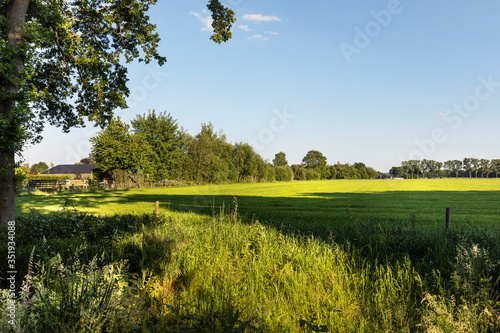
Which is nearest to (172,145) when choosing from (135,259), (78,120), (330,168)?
(78,120)

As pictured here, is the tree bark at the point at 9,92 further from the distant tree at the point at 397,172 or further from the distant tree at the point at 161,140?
the distant tree at the point at 397,172

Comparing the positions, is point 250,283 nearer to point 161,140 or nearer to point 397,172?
point 161,140

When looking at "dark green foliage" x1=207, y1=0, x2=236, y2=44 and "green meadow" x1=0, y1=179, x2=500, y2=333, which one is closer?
Answer: "green meadow" x1=0, y1=179, x2=500, y2=333

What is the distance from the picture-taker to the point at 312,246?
634 centimetres

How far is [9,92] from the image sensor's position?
335 inches

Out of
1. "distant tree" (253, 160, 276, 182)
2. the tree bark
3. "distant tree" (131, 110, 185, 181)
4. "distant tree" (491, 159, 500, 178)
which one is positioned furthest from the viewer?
"distant tree" (491, 159, 500, 178)

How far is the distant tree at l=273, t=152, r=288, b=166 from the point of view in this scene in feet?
408

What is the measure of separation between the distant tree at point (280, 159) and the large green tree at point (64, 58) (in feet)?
371

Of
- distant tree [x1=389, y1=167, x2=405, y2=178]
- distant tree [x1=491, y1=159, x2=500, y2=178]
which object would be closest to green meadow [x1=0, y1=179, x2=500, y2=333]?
distant tree [x1=389, y1=167, x2=405, y2=178]

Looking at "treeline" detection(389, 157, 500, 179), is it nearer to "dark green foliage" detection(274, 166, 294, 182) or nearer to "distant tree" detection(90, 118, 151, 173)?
"dark green foliage" detection(274, 166, 294, 182)

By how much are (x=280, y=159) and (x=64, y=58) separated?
116 meters

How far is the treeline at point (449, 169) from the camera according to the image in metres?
147

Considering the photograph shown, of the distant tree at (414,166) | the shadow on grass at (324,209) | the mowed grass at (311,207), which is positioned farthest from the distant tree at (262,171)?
the distant tree at (414,166)

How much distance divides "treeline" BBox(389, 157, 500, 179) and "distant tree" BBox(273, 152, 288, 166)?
7012cm
